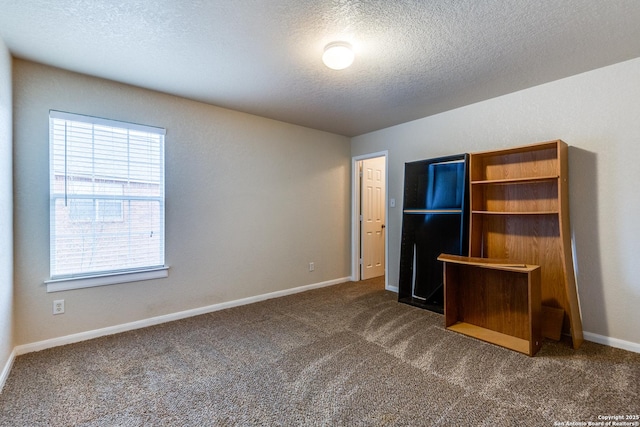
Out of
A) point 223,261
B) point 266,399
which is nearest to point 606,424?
point 266,399

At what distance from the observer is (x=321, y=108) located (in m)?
3.48

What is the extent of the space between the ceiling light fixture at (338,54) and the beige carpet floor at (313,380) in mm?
2246

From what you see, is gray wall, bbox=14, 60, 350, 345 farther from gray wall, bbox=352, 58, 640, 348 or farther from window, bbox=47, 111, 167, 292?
gray wall, bbox=352, 58, 640, 348

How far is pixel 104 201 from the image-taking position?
274 cm

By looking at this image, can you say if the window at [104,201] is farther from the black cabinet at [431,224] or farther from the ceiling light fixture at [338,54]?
the black cabinet at [431,224]

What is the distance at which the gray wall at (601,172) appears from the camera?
2410 mm

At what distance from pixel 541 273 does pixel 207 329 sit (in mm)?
3257

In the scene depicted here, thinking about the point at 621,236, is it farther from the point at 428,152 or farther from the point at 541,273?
the point at 428,152

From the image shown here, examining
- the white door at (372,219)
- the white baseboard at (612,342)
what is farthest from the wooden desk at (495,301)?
the white door at (372,219)

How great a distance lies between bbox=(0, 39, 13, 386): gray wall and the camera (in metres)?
2.03

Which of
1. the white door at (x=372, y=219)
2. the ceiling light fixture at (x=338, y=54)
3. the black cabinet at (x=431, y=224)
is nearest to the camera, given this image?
the ceiling light fixture at (x=338, y=54)

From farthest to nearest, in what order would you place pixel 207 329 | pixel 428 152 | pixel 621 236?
pixel 428 152, pixel 207 329, pixel 621 236

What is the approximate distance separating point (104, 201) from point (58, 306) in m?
0.97

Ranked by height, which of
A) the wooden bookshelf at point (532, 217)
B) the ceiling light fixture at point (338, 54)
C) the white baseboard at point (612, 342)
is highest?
→ the ceiling light fixture at point (338, 54)
